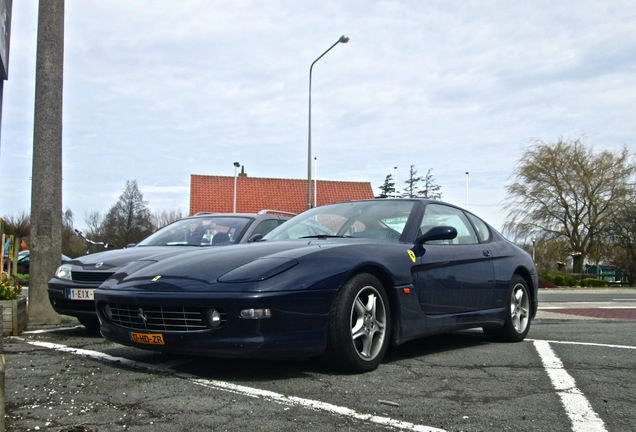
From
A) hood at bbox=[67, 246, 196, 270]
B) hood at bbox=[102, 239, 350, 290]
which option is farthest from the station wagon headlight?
hood at bbox=[67, 246, 196, 270]

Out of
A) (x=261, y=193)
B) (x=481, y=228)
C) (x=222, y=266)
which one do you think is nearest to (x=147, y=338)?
(x=222, y=266)

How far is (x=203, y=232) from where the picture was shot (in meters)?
7.80

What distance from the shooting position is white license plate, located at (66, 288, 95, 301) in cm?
643

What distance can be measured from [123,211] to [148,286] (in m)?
66.0

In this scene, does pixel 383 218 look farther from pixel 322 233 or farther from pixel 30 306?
pixel 30 306

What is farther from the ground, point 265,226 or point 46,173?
point 46,173

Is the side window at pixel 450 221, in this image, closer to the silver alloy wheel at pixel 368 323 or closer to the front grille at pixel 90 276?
the silver alloy wheel at pixel 368 323

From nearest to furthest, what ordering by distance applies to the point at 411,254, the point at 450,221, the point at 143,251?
the point at 411,254 → the point at 450,221 → the point at 143,251

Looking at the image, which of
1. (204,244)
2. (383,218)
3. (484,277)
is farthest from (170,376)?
(204,244)

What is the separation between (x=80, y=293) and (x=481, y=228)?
3981mm

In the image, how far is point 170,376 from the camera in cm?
418

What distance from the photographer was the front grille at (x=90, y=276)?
648cm

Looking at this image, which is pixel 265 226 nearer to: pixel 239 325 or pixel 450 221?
pixel 450 221

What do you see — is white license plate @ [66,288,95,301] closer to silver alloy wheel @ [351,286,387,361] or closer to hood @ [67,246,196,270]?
hood @ [67,246,196,270]
